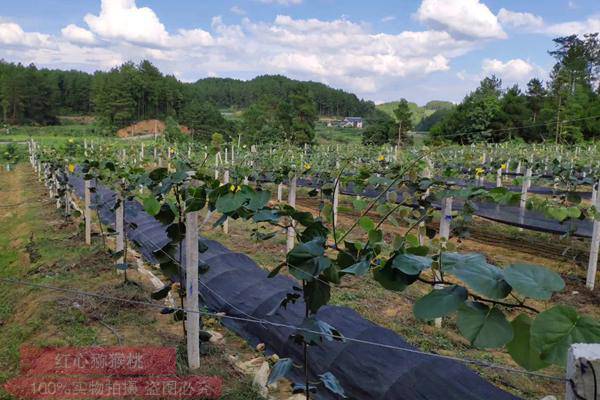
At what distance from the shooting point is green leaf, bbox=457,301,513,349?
3.03 feet

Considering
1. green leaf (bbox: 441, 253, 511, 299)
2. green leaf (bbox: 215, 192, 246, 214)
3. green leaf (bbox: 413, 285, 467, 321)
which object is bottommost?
green leaf (bbox: 413, 285, 467, 321)

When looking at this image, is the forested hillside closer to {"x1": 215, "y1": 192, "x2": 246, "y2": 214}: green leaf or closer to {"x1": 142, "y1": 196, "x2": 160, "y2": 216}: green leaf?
{"x1": 142, "y1": 196, "x2": 160, "y2": 216}: green leaf

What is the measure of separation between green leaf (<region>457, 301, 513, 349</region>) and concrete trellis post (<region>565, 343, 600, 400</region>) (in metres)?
0.12

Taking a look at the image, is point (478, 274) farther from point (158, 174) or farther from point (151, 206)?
point (158, 174)

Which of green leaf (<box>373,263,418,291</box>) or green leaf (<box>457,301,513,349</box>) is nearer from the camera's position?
green leaf (<box>457,301,513,349</box>)

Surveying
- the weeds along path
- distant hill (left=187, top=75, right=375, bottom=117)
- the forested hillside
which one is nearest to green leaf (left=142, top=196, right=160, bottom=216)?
the weeds along path

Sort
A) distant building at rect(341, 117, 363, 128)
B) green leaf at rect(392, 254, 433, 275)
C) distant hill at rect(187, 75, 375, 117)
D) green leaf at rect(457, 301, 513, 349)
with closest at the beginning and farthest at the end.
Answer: green leaf at rect(457, 301, 513, 349) → green leaf at rect(392, 254, 433, 275) → distant building at rect(341, 117, 363, 128) → distant hill at rect(187, 75, 375, 117)

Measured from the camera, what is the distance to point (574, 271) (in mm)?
7391

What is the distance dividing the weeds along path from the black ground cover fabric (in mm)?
302

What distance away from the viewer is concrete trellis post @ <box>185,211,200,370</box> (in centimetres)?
312

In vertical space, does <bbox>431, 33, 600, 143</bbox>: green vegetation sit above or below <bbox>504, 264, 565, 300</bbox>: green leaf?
above

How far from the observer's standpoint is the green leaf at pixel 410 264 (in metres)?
1.11

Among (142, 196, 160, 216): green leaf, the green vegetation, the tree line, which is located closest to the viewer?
(142, 196, 160, 216): green leaf

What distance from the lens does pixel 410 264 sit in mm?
1146
